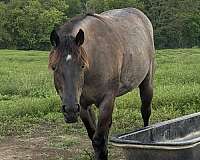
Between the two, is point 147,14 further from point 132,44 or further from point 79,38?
point 79,38

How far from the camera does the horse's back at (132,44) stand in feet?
17.6

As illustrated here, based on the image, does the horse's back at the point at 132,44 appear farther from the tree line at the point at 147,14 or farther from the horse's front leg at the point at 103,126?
the tree line at the point at 147,14

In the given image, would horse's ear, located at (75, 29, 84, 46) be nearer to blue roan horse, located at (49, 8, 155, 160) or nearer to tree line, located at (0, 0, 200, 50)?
blue roan horse, located at (49, 8, 155, 160)

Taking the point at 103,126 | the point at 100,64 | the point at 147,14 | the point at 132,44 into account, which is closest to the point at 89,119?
the point at 103,126

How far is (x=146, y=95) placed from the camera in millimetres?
6441

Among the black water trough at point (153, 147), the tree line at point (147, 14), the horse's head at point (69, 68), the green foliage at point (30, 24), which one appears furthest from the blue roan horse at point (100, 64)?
the green foliage at point (30, 24)

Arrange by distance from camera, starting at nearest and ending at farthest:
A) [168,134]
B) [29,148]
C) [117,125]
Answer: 1. [168,134]
2. [29,148]
3. [117,125]

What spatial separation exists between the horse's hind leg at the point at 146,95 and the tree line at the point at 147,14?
124 ft

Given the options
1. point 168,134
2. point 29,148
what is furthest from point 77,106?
point 29,148

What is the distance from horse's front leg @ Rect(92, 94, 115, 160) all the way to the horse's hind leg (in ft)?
5.07

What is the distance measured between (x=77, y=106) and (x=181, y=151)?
969 millimetres

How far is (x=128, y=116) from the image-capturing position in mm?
7184

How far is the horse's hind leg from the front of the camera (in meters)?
6.32

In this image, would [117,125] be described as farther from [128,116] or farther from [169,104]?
[169,104]
